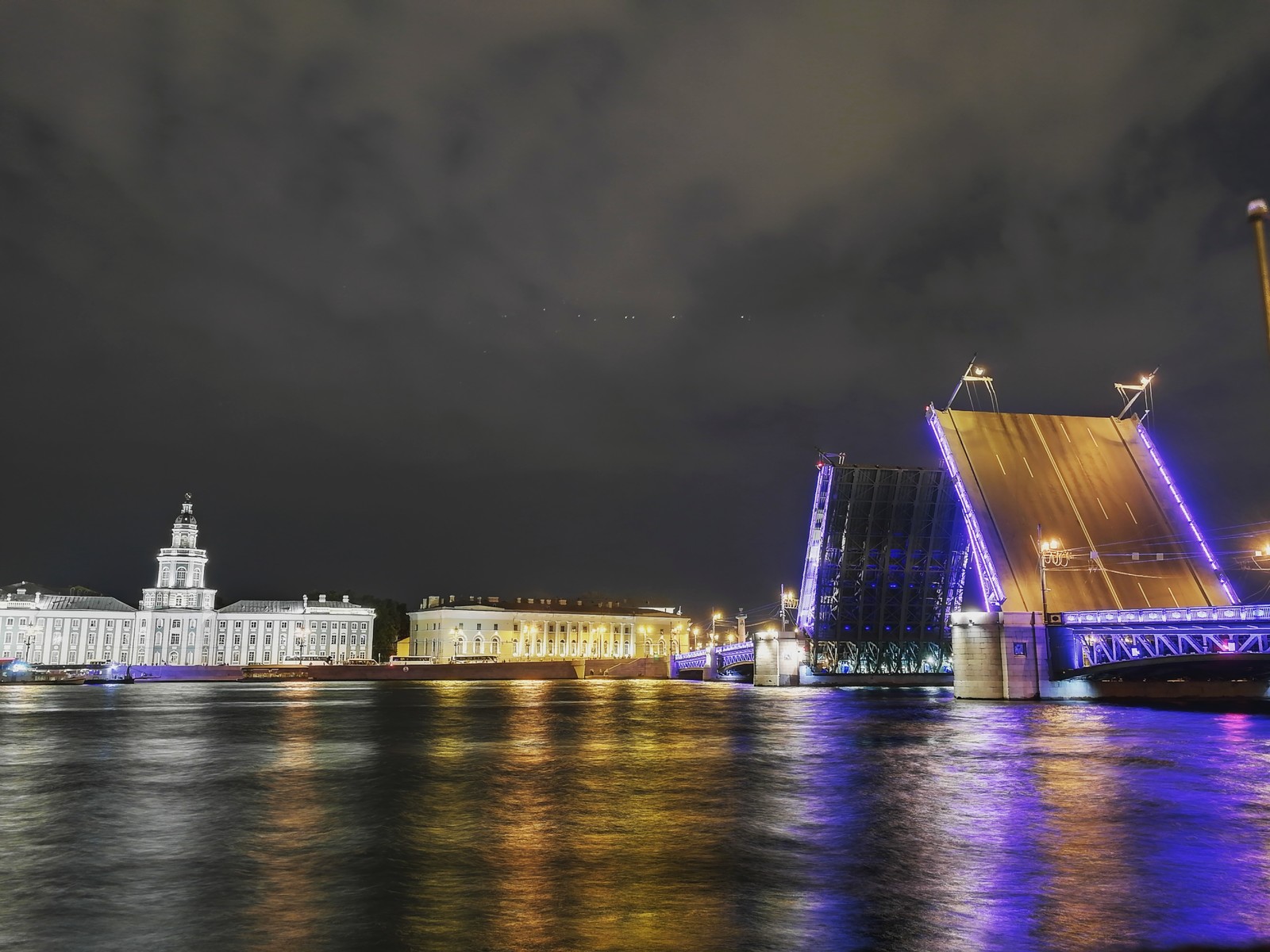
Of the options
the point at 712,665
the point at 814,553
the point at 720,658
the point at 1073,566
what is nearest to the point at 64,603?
the point at 712,665

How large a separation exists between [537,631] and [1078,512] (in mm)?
105629

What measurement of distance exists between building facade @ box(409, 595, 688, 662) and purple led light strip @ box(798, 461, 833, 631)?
7304 cm

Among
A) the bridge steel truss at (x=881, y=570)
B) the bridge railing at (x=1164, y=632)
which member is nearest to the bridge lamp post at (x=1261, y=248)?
the bridge railing at (x=1164, y=632)

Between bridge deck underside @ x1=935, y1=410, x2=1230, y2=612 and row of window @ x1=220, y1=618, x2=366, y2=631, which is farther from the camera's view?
row of window @ x1=220, y1=618, x2=366, y2=631

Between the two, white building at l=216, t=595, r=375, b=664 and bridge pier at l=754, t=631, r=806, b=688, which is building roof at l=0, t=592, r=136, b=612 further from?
bridge pier at l=754, t=631, r=806, b=688

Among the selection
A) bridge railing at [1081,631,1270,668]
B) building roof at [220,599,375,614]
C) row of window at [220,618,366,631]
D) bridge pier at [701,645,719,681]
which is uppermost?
building roof at [220,599,375,614]

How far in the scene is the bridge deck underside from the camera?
4897 cm

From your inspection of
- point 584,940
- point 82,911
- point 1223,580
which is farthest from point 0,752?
point 1223,580

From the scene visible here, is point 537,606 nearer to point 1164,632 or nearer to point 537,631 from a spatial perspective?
point 537,631

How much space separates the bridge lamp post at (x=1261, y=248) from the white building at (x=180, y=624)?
146827 mm

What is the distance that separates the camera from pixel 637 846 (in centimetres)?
1040

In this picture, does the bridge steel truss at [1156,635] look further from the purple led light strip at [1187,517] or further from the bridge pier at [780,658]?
the bridge pier at [780,658]

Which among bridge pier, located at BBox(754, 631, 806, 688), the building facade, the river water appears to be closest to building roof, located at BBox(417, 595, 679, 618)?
the building facade

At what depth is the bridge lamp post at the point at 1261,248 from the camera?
13133 millimetres
